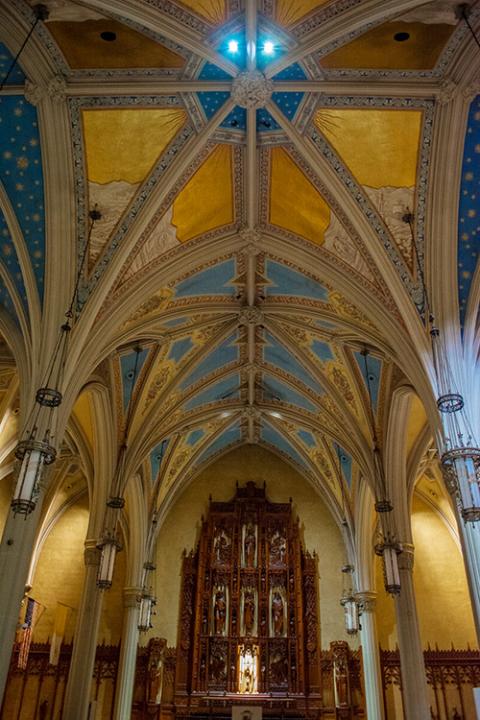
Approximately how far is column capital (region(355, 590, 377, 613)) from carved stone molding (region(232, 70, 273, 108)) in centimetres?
1348

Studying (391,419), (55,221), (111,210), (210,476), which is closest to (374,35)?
(111,210)

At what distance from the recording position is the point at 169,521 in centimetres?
2019

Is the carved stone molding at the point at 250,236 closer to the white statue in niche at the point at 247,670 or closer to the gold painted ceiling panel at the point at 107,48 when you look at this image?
the gold painted ceiling panel at the point at 107,48

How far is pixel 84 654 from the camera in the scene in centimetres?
1216

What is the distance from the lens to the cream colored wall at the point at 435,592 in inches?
692

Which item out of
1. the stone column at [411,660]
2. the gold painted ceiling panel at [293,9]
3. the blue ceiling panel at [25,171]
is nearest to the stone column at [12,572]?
the blue ceiling panel at [25,171]

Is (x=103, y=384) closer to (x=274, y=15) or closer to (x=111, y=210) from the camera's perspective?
(x=111, y=210)

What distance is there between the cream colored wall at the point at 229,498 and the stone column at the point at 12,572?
11280 millimetres

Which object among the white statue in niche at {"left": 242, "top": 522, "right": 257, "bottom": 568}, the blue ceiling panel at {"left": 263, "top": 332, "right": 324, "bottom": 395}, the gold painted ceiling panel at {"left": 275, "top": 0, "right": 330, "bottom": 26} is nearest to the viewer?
the gold painted ceiling panel at {"left": 275, "top": 0, "right": 330, "bottom": 26}

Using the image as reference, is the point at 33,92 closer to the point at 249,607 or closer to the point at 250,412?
the point at 250,412

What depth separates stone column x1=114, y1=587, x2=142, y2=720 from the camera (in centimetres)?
1609

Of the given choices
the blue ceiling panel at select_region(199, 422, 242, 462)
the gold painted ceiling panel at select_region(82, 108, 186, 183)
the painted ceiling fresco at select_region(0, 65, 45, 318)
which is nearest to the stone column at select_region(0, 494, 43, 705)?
the painted ceiling fresco at select_region(0, 65, 45, 318)

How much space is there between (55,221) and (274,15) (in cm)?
469

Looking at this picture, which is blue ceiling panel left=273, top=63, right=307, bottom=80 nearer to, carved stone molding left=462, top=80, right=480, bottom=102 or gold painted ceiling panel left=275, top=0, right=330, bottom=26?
gold painted ceiling panel left=275, top=0, right=330, bottom=26
